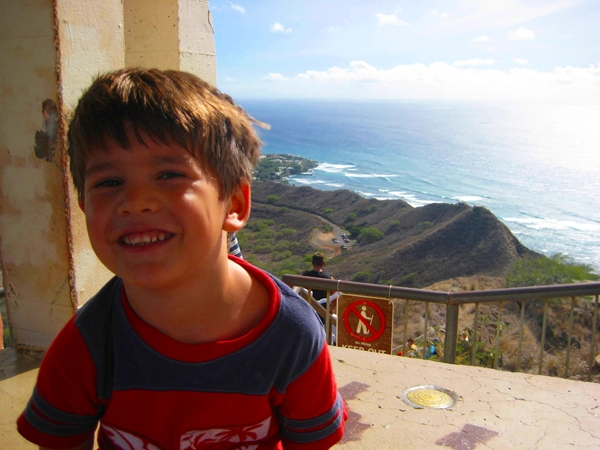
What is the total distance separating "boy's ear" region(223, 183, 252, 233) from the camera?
56.9 inches

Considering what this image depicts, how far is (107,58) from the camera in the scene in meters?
2.78

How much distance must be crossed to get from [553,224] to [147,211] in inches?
2183

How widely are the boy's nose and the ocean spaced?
2203cm

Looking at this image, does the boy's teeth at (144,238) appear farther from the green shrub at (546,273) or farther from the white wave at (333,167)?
the white wave at (333,167)

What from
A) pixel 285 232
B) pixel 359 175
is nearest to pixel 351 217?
pixel 285 232

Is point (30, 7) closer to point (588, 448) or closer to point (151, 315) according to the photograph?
point (151, 315)

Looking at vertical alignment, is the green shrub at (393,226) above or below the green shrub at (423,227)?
below

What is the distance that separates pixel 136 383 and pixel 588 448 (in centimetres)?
240

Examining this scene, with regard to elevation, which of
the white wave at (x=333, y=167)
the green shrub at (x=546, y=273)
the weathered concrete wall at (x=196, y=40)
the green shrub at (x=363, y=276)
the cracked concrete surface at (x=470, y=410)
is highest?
the weathered concrete wall at (x=196, y=40)

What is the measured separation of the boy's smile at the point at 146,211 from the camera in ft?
4.05

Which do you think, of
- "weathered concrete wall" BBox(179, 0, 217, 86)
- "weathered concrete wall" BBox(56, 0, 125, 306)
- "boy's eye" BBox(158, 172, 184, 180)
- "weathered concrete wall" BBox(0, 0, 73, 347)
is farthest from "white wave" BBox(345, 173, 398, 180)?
"boy's eye" BBox(158, 172, 184, 180)

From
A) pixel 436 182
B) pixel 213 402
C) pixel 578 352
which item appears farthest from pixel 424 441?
pixel 436 182

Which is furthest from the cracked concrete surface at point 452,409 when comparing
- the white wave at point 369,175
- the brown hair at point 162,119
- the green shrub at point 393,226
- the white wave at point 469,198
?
the white wave at point 369,175

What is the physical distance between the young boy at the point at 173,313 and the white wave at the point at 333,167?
272 ft
